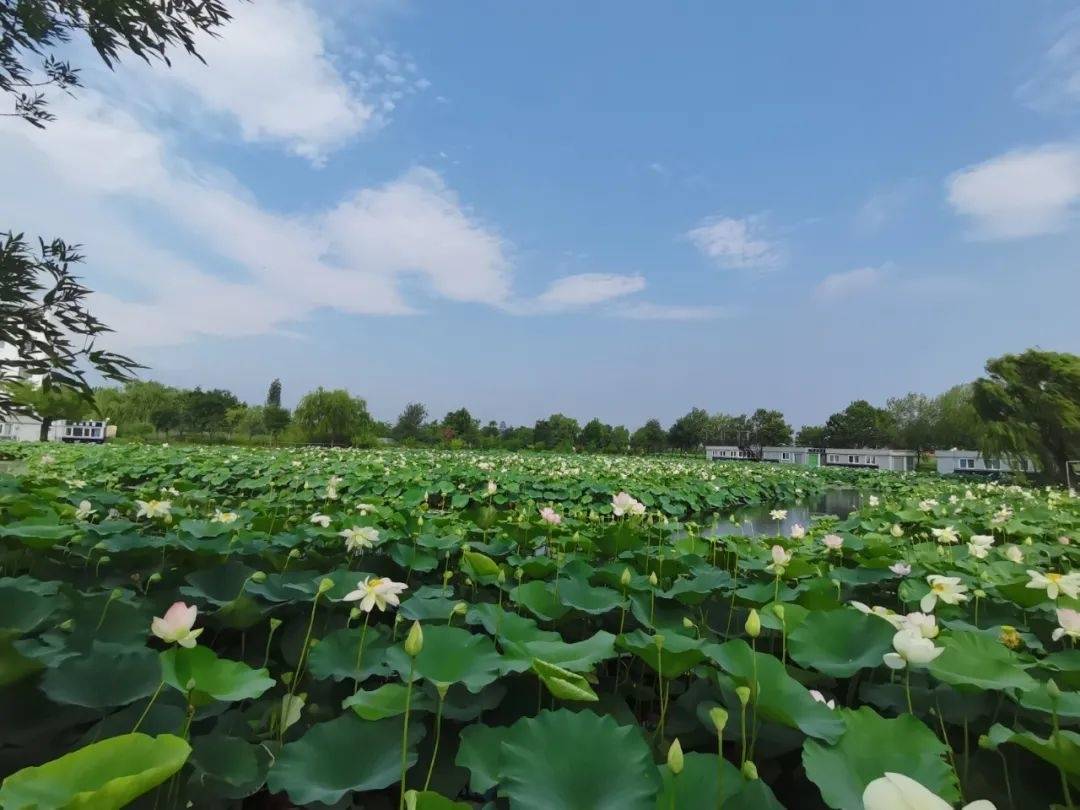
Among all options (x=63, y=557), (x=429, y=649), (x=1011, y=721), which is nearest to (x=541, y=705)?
(x=429, y=649)

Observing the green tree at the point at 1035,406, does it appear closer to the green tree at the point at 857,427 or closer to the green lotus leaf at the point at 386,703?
the green lotus leaf at the point at 386,703

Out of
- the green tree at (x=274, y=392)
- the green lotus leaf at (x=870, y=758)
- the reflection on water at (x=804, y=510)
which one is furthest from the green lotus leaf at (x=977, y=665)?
the green tree at (x=274, y=392)

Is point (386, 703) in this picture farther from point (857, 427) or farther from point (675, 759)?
point (857, 427)

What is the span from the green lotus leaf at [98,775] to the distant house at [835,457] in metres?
37.2

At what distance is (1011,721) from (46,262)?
10.6ft

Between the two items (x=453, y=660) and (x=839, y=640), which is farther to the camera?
(x=839, y=640)

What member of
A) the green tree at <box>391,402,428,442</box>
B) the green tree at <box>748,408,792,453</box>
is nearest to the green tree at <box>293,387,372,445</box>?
the green tree at <box>391,402,428,442</box>

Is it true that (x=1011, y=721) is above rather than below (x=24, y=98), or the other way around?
below

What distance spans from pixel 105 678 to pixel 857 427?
63249mm

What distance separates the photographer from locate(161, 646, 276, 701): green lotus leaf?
1007 mm

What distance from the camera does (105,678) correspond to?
1046mm

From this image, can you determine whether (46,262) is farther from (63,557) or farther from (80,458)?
(80,458)

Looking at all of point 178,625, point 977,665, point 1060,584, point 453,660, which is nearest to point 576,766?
point 453,660

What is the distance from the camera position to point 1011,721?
43.6 inches
